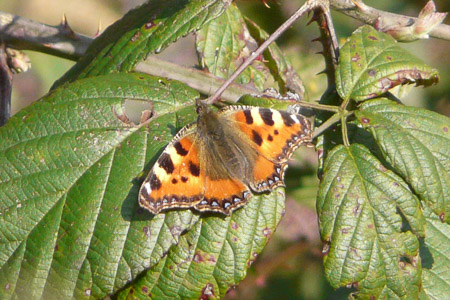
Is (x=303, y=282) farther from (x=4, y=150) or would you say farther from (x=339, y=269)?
(x=4, y=150)

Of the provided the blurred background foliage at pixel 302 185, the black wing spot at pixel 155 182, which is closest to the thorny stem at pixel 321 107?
the black wing spot at pixel 155 182

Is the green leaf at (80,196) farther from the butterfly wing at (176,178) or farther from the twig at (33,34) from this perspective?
the twig at (33,34)

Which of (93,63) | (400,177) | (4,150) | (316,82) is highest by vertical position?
(316,82)

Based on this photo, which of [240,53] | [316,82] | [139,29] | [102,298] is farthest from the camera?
[316,82]

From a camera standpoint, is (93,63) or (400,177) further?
(93,63)

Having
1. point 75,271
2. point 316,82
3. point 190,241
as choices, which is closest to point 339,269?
point 190,241

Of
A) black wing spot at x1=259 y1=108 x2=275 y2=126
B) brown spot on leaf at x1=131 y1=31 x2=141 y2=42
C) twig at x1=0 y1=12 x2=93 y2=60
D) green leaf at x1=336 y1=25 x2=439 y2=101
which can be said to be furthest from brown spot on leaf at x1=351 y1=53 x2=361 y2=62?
twig at x1=0 y1=12 x2=93 y2=60
